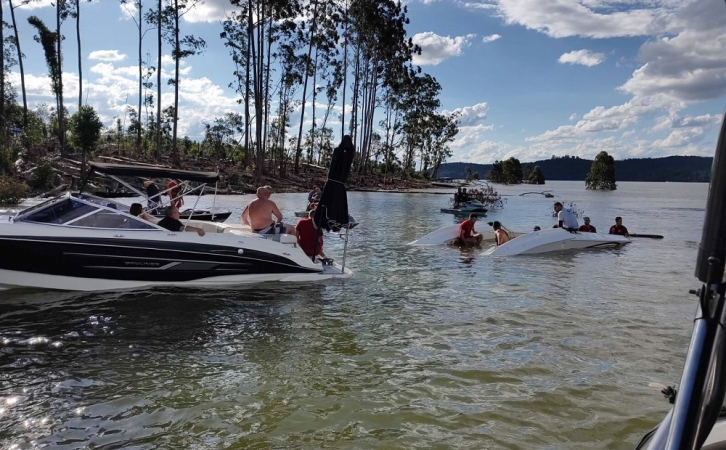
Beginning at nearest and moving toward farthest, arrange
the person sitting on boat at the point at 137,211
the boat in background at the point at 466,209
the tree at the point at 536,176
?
the person sitting on boat at the point at 137,211 < the boat in background at the point at 466,209 < the tree at the point at 536,176

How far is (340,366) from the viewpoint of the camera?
237 inches

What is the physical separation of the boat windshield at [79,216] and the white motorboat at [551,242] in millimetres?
9961

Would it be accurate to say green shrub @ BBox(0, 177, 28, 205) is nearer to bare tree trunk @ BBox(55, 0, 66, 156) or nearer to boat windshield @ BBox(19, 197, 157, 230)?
boat windshield @ BBox(19, 197, 157, 230)

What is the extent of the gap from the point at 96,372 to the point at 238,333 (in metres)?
1.93

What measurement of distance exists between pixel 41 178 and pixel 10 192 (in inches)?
258

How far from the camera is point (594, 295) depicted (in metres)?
10.2

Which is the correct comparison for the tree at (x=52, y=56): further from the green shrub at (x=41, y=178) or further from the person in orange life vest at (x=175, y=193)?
the person in orange life vest at (x=175, y=193)

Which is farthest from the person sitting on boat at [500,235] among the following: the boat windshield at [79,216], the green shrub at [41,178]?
the green shrub at [41,178]

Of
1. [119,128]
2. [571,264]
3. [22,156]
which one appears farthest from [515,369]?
[119,128]

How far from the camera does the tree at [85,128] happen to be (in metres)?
31.4

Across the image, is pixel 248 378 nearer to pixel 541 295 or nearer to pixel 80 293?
pixel 80 293

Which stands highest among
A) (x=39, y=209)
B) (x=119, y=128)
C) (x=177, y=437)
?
(x=119, y=128)

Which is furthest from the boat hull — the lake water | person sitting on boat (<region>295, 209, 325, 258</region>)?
person sitting on boat (<region>295, 209, 325, 258</region>)

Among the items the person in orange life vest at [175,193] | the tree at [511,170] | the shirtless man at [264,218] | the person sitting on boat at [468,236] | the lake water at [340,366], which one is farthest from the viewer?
the tree at [511,170]
